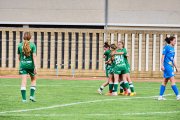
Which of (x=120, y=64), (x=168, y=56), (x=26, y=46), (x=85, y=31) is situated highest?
(x=85, y=31)

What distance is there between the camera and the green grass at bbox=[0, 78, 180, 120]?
613 inches

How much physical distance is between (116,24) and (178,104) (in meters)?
17.7

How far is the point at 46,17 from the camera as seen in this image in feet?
119

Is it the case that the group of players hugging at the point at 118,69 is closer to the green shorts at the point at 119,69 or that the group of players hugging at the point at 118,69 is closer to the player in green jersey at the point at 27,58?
the green shorts at the point at 119,69

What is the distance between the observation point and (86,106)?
59.1 feet

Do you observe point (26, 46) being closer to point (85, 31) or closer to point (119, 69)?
point (119, 69)

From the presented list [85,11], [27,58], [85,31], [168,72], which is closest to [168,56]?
[168,72]

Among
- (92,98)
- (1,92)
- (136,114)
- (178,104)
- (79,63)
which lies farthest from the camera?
(79,63)

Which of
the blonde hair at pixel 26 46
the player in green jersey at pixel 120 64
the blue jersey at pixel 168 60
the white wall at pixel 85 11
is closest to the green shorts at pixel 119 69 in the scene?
the player in green jersey at pixel 120 64

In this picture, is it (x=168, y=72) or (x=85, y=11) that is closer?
(x=168, y=72)

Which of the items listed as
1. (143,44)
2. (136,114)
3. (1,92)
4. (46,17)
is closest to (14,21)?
(46,17)

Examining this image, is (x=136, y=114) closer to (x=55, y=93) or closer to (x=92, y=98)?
(x=92, y=98)

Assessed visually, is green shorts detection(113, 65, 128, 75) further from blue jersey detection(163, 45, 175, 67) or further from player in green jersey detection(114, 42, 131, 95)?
blue jersey detection(163, 45, 175, 67)

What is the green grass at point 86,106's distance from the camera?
51.1ft
